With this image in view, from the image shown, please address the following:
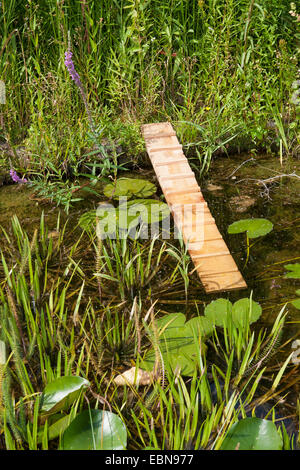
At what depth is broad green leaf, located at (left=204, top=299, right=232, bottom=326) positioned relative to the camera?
6.46 ft

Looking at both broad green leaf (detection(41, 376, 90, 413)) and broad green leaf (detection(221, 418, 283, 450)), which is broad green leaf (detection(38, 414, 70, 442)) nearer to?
broad green leaf (detection(41, 376, 90, 413))

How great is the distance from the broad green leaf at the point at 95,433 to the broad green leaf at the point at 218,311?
2.01 feet

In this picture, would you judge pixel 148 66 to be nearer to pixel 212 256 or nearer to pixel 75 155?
pixel 75 155

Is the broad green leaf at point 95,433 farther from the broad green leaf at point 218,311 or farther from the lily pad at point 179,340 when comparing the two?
the broad green leaf at point 218,311

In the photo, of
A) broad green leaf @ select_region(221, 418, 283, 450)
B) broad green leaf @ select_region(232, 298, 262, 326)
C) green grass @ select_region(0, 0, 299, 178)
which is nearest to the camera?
broad green leaf @ select_region(221, 418, 283, 450)

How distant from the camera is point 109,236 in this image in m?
2.49

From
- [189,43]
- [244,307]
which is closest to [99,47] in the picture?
[189,43]

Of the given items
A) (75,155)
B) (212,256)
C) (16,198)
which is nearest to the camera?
(212,256)

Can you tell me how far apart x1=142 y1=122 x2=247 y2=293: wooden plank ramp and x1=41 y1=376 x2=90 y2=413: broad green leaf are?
0.82m

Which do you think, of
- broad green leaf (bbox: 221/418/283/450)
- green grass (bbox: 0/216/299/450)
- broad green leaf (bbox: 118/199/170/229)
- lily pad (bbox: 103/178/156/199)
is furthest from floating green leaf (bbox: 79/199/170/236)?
broad green leaf (bbox: 221/418/283/450)

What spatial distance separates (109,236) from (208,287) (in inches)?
22.8

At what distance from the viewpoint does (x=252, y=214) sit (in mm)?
2730

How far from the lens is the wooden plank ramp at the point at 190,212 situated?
227 centimetres

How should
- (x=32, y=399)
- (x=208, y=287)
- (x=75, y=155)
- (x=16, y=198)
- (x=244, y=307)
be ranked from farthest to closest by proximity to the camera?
(x=75, y=155) < (x=16, y=198) < (x=208, y=287) < (x=244, y=307) < (x=32, y=399)
